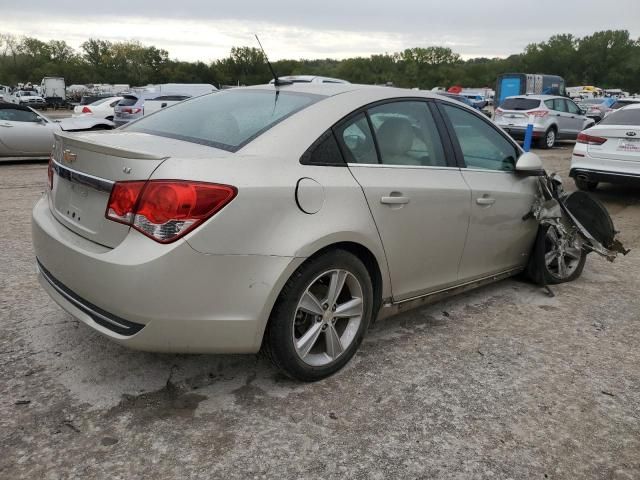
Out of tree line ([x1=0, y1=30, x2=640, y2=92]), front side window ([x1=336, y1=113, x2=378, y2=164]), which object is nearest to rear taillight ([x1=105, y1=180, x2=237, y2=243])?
front side window ([x1=336, y1=113, x2=378, y2=164])

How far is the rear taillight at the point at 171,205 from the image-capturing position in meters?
2.29

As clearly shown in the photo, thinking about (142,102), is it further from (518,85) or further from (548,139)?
(518,85)

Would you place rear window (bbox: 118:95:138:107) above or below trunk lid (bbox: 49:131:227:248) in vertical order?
above

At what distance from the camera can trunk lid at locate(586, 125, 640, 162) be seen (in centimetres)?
788

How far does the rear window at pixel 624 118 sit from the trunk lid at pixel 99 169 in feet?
25.1

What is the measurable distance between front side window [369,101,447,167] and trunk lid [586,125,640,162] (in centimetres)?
577

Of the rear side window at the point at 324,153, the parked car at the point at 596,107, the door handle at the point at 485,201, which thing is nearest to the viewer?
the rear side window at the point at 324,153

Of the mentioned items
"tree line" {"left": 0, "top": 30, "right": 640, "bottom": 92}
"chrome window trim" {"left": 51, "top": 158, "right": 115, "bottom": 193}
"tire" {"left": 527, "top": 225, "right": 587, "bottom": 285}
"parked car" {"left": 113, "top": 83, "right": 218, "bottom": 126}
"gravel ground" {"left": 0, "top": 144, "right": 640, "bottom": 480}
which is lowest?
"gravel ground" {"left": 0, "top": 144, "right": 640, "bottom": 480}

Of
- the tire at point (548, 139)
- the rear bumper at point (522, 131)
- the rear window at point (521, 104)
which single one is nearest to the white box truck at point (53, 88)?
the rear window at point (521, 104)

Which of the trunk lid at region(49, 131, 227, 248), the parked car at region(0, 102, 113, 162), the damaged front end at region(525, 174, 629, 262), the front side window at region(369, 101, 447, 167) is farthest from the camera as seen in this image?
the parked car at region(0, 102, 113, 162)

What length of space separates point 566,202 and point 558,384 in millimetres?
2246

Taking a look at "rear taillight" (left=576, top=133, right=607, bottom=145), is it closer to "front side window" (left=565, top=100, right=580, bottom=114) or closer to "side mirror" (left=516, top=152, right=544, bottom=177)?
"side mirror" (left=516, top=152, right=544, bottom=177)

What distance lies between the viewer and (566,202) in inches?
187

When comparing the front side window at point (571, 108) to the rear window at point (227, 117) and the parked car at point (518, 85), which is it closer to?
the parked car at point (518, 85)
